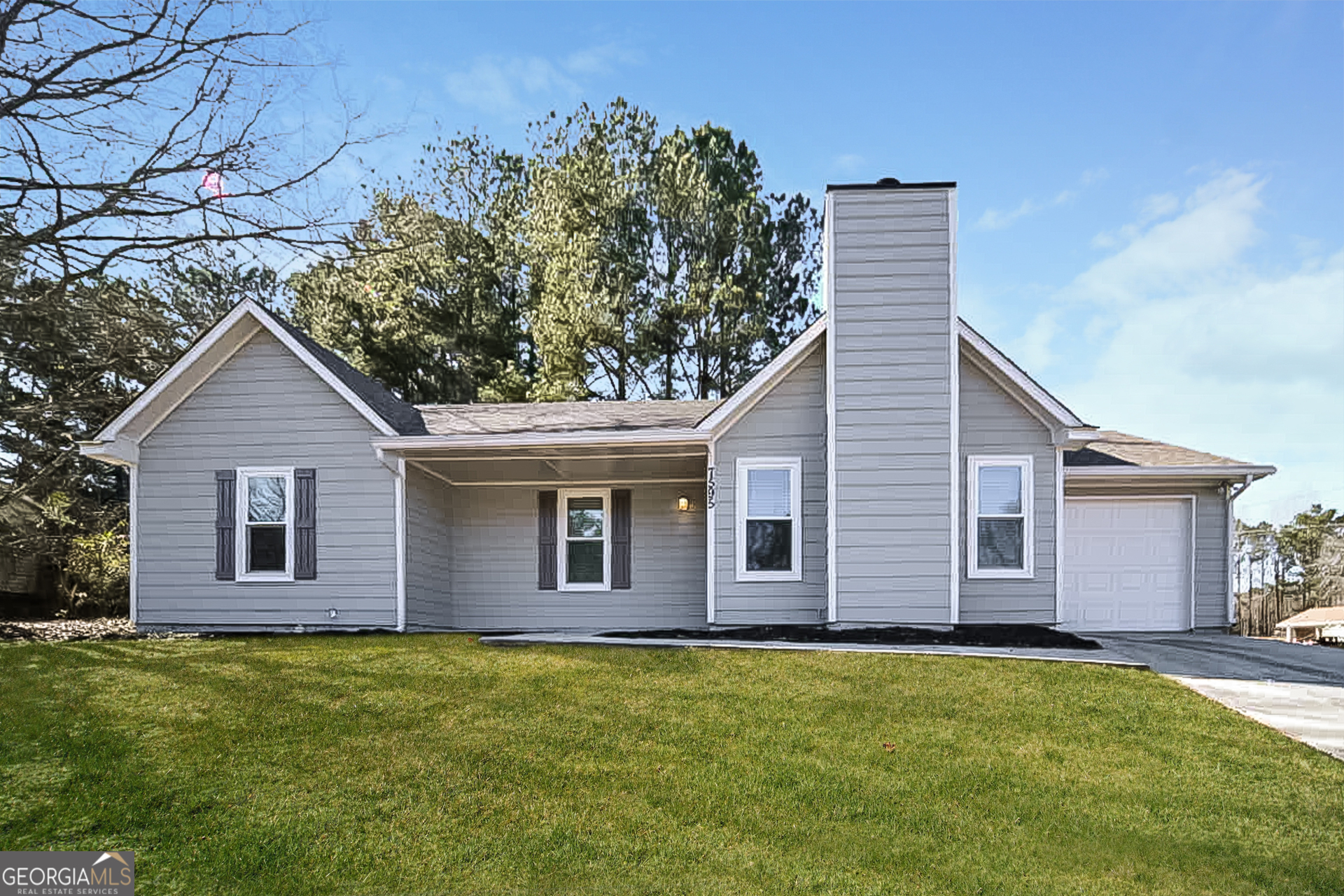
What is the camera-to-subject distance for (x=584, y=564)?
1342cm

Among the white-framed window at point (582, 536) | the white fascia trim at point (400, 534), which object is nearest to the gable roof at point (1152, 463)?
the white-framed window at point (582, 536)

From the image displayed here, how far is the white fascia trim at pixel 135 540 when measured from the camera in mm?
12023

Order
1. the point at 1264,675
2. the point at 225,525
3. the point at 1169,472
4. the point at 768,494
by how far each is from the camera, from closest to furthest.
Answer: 1. the point at 1264,675
2. the point at 768,494
3. the point at 225,525
4. the point at 1169,472

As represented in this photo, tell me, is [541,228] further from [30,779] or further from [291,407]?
[30,779]

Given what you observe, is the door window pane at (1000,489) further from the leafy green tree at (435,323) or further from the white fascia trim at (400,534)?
the leafy green tree at (435,323)

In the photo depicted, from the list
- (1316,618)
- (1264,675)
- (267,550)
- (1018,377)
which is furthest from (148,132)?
(1316,618)

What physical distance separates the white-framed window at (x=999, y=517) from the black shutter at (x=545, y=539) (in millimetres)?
6217

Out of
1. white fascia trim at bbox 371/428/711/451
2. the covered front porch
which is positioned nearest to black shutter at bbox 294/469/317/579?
white fascia trim at bbox 371/428/711/451

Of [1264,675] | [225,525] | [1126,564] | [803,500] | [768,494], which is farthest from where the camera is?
[1126,564]

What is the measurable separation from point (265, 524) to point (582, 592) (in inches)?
185

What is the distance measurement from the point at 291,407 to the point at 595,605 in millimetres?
5339

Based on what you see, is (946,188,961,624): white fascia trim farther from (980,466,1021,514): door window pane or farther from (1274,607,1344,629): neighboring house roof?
(1274,607,1344,629): neighboring house roof

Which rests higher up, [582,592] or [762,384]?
[762,384]

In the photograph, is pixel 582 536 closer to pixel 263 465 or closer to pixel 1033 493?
pixel 263 465
